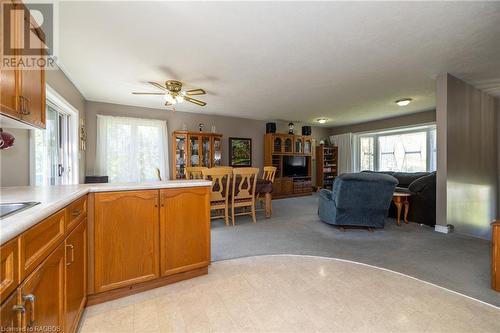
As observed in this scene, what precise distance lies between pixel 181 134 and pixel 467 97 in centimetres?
563

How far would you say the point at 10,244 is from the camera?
741 mm

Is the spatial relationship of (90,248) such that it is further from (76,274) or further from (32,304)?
(32,304)

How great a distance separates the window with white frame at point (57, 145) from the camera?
2.76m

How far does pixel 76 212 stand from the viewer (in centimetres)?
142

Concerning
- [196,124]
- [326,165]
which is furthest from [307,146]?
[196,124]

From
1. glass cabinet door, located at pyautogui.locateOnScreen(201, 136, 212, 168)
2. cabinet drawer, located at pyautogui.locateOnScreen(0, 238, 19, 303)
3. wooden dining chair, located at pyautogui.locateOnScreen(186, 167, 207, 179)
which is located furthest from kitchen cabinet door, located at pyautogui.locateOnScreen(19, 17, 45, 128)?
glass cabinet door, located at pyautogui.locateOnScreen(201, 136, 212, 168)

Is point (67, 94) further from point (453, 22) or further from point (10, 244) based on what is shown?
point (453, 22)

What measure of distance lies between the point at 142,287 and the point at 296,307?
1.26m

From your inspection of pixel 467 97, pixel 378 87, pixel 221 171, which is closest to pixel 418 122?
pixel 467 97

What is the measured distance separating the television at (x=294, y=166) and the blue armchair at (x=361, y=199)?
3409mm

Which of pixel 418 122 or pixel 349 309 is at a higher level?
pixel 418 122

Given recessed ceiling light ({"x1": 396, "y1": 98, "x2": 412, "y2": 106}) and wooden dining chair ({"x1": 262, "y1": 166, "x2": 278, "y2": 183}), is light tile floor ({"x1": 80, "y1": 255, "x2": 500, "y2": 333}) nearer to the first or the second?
wooden dining chair ({"x1": 262, "y1": 166, "x2": 278, "y2": 183})

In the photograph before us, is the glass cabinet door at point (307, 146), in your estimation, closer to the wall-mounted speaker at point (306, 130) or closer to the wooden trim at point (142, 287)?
the wall-mounted speaker at point (306, 130)

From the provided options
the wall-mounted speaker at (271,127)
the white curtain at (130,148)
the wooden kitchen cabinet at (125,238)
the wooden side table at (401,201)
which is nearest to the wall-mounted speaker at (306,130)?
the wall-mounted speaker at (271,127)
